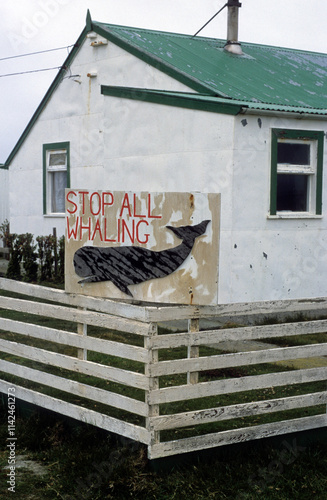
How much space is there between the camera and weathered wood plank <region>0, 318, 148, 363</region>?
487 centimetres

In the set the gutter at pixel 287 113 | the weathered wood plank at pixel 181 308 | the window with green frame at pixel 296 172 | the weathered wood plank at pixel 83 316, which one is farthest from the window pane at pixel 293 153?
the weathered wood plank at pixel 83 316

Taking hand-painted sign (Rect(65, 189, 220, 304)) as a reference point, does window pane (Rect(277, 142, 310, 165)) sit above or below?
above

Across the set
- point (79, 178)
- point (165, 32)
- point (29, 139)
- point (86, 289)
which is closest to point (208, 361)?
point (86, 289)

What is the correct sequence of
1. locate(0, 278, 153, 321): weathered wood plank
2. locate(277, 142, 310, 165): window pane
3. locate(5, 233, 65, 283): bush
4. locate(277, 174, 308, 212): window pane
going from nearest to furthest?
1. locate(0, 278, 153, 321): weathered wood plank
2. locate(277, 142, 310, 165): window pane
3. locate(277, 174, 308, 212): window pane
4. locate(5, 233, 65, 283): bush

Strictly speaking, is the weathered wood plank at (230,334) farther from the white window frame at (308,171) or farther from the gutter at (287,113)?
the white window frame at (308,171)

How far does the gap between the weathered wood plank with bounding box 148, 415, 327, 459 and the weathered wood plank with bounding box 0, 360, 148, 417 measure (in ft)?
0.93

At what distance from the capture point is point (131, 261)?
221 inches

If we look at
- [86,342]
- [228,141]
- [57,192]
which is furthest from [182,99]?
[86,342]

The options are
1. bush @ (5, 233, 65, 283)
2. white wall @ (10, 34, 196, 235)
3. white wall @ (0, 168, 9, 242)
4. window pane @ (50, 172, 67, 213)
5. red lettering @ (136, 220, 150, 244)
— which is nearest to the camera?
red lettering @ (136, 220, 150, 244)

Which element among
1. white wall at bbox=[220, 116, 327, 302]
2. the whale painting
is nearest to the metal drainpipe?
white wall at bbox=[220, 116, 327, 302]

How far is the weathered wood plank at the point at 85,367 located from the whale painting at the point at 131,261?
665 millimetres

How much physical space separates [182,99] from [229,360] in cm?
632

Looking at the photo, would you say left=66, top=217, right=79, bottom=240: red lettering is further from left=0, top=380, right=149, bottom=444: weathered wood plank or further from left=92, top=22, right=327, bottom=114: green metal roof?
left=92, top=22, right=327, bottom=114: green metal roof

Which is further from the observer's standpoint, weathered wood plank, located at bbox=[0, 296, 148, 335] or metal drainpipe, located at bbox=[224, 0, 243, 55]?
metal drainpipe, located at bbox=[224, 0, 243, 55]
